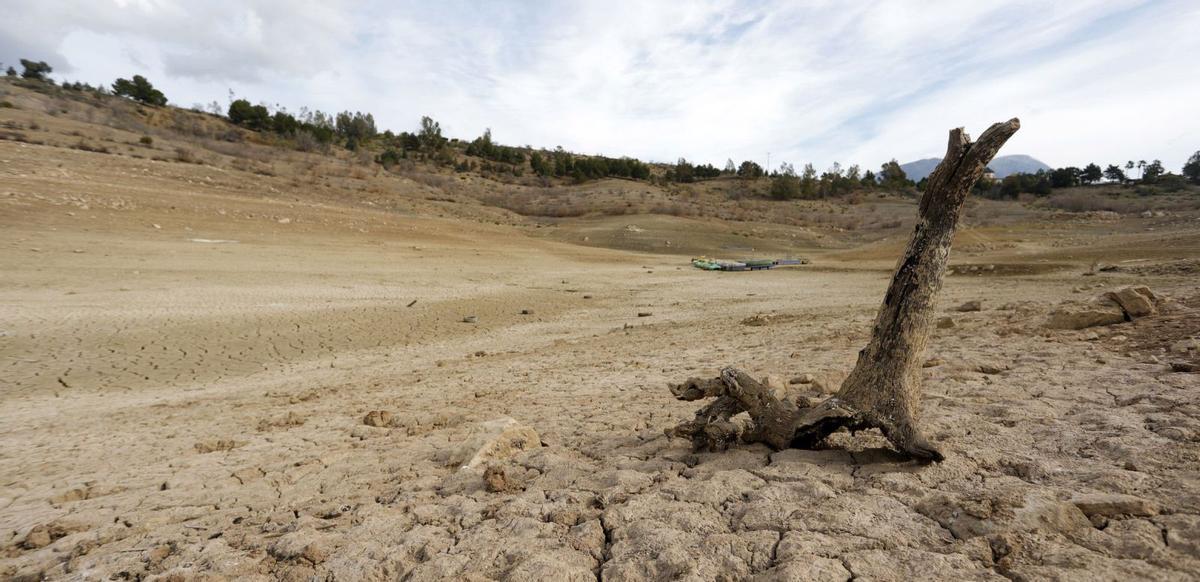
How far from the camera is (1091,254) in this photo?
16156mm

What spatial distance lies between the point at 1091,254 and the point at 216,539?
837 inches

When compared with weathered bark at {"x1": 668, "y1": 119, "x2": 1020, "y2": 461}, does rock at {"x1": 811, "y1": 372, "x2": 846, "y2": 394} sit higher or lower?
lower

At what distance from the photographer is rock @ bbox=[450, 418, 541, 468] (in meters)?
3.46

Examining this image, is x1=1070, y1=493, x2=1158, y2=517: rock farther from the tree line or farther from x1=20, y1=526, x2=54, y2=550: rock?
the tree line

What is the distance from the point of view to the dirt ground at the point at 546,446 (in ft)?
7.17

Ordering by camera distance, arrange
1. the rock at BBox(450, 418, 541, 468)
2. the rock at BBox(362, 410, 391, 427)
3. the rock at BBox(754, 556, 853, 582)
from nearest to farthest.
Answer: the rock at BBox(754, 556, 853, 582) → the rock at BBox(450, 418, 541, 468) → the rock at BBox(362, 410, 391, 427)

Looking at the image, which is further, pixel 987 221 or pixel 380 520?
pixel 987 221

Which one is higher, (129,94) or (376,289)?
(129,94)

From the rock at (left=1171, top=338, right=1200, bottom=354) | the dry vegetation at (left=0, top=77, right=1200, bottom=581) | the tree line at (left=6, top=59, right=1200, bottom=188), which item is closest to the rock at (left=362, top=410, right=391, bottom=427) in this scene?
the dry vegetation at (left=0, top=77, right=1200, bottom=581)

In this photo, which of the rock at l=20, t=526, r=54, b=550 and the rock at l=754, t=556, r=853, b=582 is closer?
the rock at l=754, t=556, r=853, b=582

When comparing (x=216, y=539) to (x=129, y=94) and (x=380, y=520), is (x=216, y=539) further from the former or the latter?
(x=129, y=94)

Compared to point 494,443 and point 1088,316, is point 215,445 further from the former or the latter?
point 1088,316

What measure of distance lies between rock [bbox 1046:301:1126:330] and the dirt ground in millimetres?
180

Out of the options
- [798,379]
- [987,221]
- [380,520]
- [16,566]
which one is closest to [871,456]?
[798,379]
